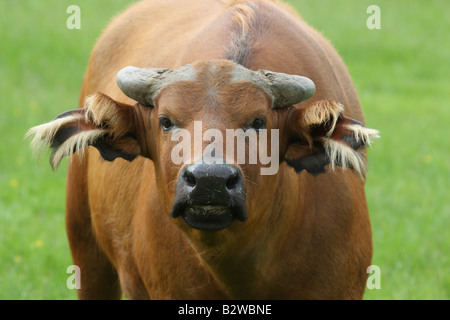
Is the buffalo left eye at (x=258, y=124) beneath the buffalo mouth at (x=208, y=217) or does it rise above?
above

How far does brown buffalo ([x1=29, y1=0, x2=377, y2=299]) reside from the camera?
13.1 feet

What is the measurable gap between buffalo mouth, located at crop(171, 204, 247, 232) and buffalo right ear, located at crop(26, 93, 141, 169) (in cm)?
76

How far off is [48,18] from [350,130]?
1391 cm

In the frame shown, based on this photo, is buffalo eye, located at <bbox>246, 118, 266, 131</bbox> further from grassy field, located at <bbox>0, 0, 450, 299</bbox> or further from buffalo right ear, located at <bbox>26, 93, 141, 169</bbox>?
grassy field, located at <bbox>0, 0, 450, 299</bbox>

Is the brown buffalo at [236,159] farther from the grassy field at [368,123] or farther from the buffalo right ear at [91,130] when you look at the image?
the grassy field at [368,123]

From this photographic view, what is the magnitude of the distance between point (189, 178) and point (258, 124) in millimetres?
584

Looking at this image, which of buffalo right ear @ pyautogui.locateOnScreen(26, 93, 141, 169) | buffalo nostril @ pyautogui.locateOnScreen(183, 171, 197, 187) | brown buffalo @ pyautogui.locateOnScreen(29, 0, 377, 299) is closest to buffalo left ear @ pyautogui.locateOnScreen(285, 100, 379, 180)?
brown buffalo @ pyautogui.locateOnScreen(29, 0, 377, 299)

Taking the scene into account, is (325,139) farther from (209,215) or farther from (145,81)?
(145,81)

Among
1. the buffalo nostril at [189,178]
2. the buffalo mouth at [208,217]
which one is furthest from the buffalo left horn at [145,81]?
the buffalo mouth at [208,217]

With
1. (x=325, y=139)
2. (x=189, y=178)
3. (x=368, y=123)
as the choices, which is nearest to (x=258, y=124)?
(x=325, y=139)

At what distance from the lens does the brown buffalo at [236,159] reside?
399 centimetres

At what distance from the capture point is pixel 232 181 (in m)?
3.77

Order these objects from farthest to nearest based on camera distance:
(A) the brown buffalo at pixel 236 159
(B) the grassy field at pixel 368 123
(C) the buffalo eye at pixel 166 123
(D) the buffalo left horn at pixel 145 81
Answer: (B) the grassy field at pixel 368 123 → (D) the buffalo left horn at pixel 145 81 → (C) the buffalo eye at pixel 166 123 → (A) the brown buffalo at pixel 236 159

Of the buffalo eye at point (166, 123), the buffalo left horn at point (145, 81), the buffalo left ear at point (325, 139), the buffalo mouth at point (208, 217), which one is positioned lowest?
the buffalo mouth at point (208, 217)
